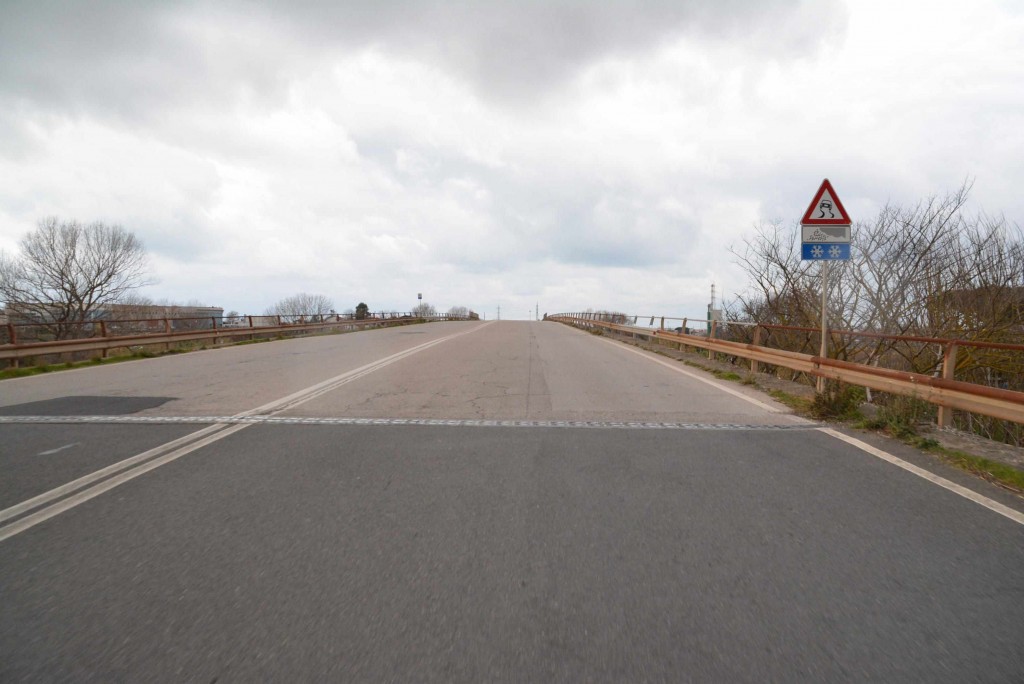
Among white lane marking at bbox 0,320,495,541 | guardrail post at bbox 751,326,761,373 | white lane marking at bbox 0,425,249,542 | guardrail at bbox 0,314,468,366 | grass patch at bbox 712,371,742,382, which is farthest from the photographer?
guardrail at bbox 0,314,468,366

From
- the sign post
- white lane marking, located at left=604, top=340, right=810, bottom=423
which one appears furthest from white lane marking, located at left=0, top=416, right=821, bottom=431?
the sign post

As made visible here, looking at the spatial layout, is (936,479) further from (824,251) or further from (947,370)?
(824,251)

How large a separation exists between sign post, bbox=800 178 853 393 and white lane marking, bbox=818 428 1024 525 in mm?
2840

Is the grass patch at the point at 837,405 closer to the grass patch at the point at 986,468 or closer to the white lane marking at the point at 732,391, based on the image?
the white lane marking at the point at 732,391

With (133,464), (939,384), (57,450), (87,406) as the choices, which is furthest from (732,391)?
(87,406)

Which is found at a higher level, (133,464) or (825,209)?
(825,209)

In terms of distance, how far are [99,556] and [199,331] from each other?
1875 centimetres

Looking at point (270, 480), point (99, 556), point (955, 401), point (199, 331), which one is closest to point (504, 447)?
point (270, 480)

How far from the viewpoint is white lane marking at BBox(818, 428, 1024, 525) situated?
3986 mm

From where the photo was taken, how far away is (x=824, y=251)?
8703 millimetres

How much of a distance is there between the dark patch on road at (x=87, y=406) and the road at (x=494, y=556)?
708 millimetres

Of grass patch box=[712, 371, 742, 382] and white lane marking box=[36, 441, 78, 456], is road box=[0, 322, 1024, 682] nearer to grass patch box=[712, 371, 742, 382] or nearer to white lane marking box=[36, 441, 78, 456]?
white lane marking box=[36, 441, 78, 456]

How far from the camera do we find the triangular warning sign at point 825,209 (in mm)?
8672

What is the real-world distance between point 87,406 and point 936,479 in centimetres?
1023
